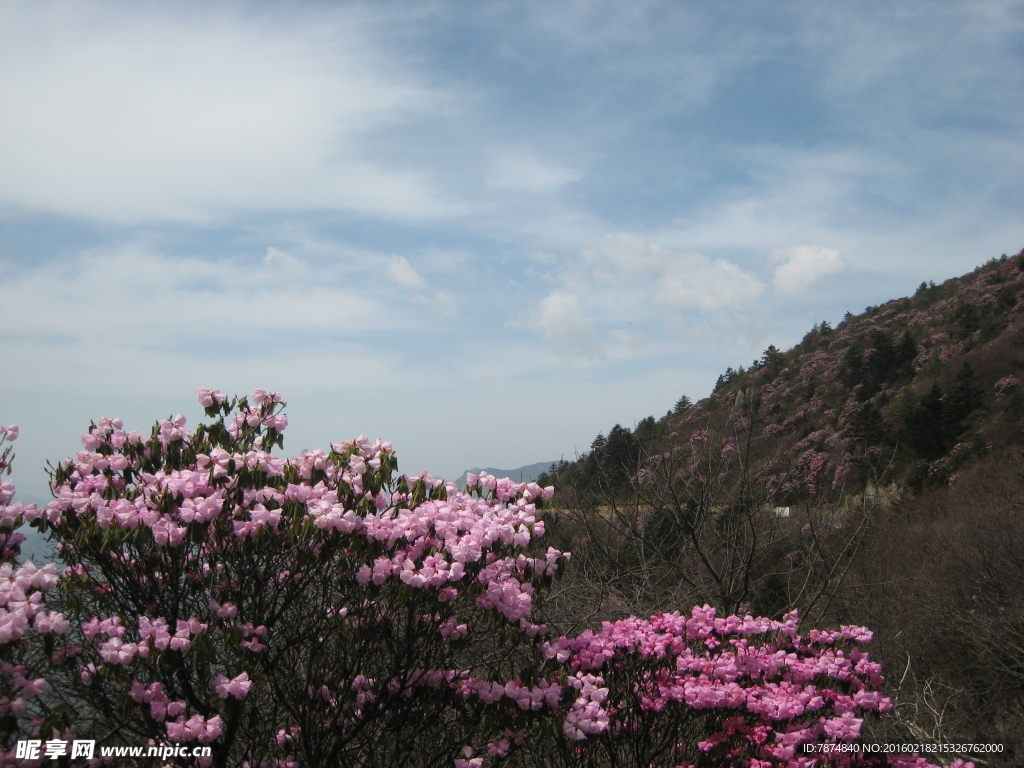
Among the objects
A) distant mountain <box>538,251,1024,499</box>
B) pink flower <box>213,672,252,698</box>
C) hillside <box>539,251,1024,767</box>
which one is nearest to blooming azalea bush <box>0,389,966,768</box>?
pink flower <box>213,672,252,698</box>

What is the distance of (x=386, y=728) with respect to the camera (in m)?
3.69

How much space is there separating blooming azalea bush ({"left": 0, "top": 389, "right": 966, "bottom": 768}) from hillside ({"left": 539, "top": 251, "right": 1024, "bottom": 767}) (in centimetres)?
108

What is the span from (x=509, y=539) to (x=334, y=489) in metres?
1.01

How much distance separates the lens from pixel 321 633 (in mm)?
3760

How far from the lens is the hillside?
10.1 m

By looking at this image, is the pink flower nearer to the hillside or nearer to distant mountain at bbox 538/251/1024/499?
the hillside

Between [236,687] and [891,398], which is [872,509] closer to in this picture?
[236,687]

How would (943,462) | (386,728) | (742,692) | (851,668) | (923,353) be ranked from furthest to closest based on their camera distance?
1. (923,353)
2. (943,462)
3. (851,668)
4. (742,692)
5. (386,728)

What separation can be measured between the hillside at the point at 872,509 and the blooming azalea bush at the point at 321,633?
108 cm

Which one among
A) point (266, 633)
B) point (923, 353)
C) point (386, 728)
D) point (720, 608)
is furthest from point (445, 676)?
point (923, 353)

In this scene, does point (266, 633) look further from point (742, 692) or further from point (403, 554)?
point (742, 692)

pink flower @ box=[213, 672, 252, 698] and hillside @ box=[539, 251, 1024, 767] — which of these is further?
hillside @ box=[539, 251, 1024, 767]

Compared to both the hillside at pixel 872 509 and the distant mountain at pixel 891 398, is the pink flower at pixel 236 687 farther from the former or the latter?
the distant mountain at pixel 891 398

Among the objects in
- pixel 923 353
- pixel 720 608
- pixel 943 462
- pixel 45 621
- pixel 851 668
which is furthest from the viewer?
pixel 923 353
